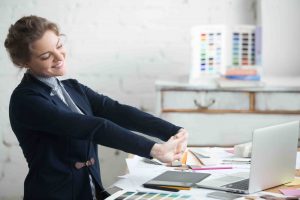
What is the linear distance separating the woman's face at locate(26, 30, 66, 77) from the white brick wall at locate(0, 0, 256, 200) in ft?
4.24

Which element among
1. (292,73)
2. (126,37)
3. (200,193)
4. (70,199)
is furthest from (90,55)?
(200,193)

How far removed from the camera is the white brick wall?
10.8 ft

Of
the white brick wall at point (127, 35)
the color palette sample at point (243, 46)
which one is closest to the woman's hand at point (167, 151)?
the color palette sample at point (243, 46)

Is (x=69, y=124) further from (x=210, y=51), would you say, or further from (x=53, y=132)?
(x=210, y=51)

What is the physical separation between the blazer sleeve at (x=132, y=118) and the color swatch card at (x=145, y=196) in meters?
0.42

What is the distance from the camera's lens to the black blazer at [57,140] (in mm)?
1839

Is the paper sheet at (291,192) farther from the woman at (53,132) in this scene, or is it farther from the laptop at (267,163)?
the woman at (53,132)

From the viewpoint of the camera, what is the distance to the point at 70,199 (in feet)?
6.36

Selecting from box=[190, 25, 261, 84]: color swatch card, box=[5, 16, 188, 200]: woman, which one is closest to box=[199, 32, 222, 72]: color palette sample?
box=[190, 25, 261, 84]: color swatch card

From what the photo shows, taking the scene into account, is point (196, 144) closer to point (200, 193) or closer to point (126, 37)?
point (126, 37)

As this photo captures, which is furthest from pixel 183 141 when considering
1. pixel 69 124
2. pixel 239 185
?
pixel 69 124

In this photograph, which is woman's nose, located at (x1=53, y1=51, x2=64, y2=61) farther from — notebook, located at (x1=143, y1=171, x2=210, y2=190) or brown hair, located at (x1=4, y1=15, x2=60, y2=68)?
notebook, located at (x1=143, y1=171, x2=210, y2=190)

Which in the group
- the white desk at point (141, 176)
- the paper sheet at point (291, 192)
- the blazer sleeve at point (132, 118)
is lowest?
the paper sheet at point (291, 192)

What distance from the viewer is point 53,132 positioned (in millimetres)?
1887
